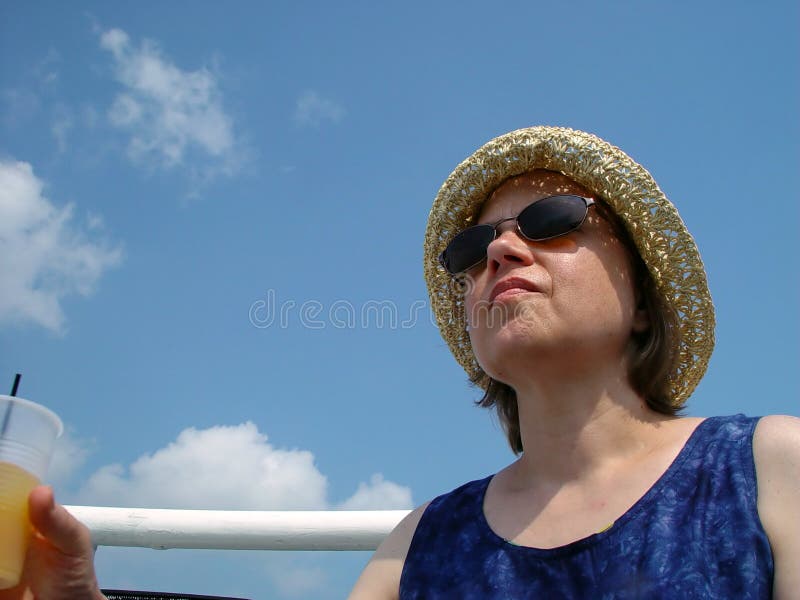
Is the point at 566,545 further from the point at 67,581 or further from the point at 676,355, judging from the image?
the point at 67,581

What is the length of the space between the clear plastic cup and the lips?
1.27m

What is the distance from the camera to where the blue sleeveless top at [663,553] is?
1.42m

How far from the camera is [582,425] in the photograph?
194 cm

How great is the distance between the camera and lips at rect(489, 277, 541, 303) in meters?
1.96

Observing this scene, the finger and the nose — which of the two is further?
the nose

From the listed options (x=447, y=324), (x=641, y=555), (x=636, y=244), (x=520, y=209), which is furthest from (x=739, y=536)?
(x=447, y=324)

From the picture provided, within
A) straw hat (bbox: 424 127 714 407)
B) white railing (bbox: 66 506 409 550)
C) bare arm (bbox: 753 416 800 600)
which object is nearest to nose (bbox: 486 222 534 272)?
straw hat (bbox: 424 127 714 407)

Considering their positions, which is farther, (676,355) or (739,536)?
(676,355)

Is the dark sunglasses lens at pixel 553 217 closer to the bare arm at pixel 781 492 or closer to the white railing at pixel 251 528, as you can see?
the bare arm at pixel 781 492

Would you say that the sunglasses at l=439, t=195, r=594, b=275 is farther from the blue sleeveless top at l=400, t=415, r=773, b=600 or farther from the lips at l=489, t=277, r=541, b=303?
the blue sleeveless top at l=400, t=415, r=773, b=600

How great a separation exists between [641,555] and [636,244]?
1.00m

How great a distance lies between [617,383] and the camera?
6.63 ft

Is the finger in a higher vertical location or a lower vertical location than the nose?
lower

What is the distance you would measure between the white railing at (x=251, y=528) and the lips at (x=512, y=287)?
2.65 ft
